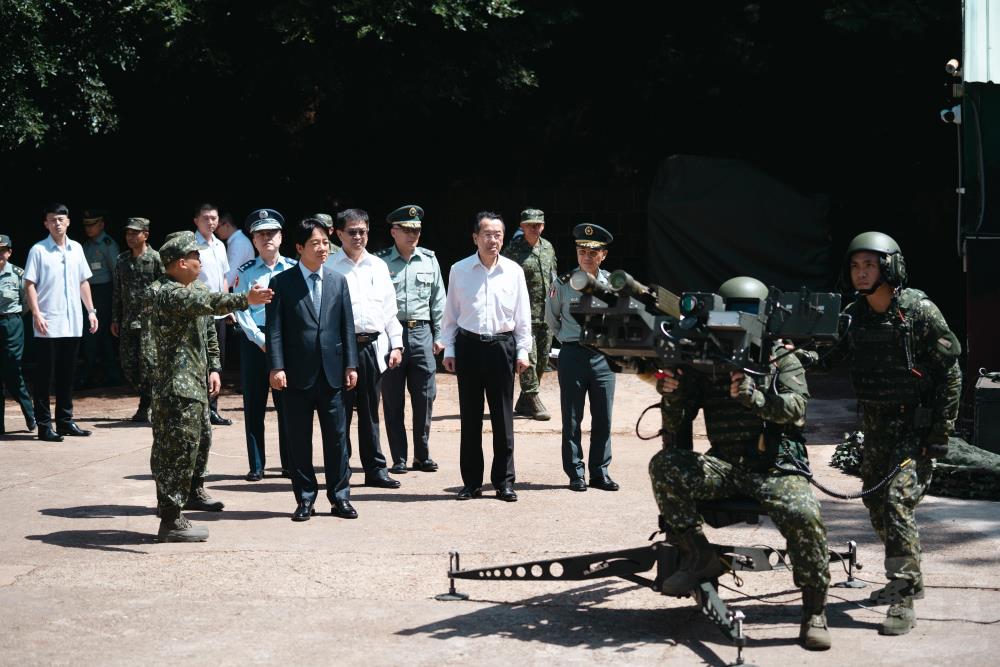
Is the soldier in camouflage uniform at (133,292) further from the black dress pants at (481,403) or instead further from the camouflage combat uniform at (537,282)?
the black dress pants at (481,403)

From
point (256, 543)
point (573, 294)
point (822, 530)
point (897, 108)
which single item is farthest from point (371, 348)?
point (897, 108)

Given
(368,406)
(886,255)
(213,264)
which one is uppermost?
(213,264)

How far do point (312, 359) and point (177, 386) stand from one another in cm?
88

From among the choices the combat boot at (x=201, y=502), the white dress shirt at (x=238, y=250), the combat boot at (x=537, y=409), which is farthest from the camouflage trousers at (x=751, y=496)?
the white dress shirt at (x=238, y=250)

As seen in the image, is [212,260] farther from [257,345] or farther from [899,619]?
[899,619]

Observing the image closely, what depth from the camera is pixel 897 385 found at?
6371 millimetres

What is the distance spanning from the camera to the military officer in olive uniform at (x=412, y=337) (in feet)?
32.1

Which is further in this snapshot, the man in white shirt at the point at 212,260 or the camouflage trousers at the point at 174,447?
the man in white shirt at the point at 212,260

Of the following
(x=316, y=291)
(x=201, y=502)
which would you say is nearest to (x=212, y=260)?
(x=201, y=502)

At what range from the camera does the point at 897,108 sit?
55.2ft

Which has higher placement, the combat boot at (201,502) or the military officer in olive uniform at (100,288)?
the military officer in olive uniform at (100,288)

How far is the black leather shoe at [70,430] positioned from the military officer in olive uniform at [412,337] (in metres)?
3.11

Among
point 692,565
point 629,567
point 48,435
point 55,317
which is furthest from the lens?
point 48,435

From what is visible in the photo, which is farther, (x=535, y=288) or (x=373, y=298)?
(x=535, y=288)
